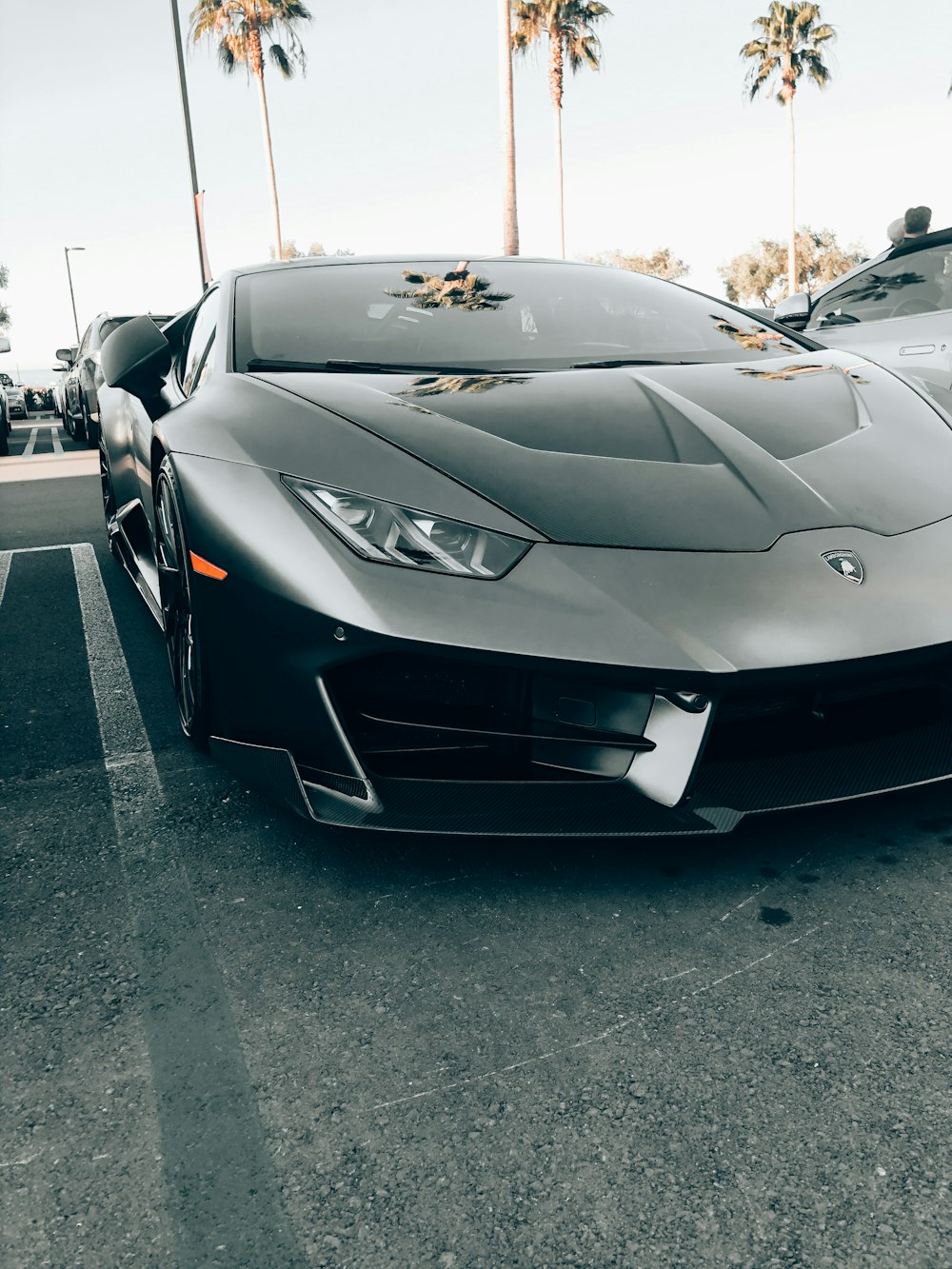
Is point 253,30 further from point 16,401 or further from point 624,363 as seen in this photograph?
point 624,363

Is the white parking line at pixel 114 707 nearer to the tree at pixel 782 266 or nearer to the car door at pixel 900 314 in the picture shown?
the car door at pixel 900 314

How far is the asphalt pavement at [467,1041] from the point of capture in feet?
4.16

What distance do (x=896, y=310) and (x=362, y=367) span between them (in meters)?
3.74

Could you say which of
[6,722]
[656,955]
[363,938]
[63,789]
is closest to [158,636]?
[6,722]

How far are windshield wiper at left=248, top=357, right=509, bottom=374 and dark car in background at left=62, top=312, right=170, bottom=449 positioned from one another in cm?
673

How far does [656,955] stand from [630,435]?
1.01 meters

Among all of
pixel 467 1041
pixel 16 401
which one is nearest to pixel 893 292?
pixel 467 1041

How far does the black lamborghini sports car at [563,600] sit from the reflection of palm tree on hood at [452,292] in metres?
0.70

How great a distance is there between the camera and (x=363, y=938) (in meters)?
1.90

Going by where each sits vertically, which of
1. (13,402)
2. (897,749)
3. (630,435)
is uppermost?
(630,435)

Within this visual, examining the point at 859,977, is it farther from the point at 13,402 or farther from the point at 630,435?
the point at 13,402

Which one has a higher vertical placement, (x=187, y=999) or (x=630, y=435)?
(x=630, y=435)

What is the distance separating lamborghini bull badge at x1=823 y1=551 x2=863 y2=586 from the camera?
1.98 meters

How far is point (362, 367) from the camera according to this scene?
2.64 metres
